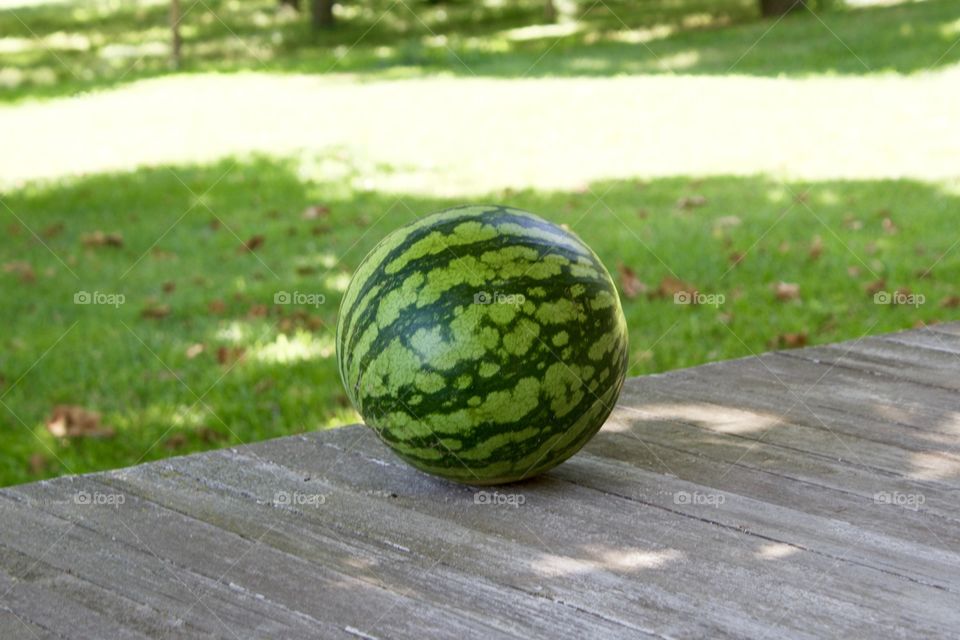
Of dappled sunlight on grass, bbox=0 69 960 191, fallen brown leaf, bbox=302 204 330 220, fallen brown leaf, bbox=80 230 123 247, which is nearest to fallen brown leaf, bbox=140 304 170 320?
fallen brown leaf, bbox=80 230 123 247

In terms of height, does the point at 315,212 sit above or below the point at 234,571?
above

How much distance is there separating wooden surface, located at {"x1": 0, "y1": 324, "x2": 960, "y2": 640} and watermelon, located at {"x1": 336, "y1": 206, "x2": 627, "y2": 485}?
15cm

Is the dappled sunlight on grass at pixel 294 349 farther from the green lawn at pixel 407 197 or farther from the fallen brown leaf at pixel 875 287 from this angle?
the fallen brown leaf at pixel 875 287

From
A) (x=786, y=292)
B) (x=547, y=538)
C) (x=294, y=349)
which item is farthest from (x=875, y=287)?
(x=547, y=538)

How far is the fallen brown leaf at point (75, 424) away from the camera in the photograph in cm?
464

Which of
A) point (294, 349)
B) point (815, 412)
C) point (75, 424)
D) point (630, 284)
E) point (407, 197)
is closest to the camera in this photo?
point (815, 412)

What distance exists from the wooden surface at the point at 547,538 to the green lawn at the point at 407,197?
171cm

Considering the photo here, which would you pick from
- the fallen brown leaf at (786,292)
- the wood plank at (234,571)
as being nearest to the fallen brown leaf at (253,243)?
the fallen brown leaf at (786,292)

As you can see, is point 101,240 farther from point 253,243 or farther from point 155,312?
point 155,312

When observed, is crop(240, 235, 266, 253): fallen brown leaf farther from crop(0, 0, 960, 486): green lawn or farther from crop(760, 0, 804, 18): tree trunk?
crop(760, 0, 804, 18): tree trunk

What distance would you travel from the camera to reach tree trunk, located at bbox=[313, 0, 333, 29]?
21.5 meters

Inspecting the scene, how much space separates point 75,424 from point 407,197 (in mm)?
4257

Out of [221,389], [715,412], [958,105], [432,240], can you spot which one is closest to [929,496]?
[715,412]

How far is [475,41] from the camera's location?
62.6ft
